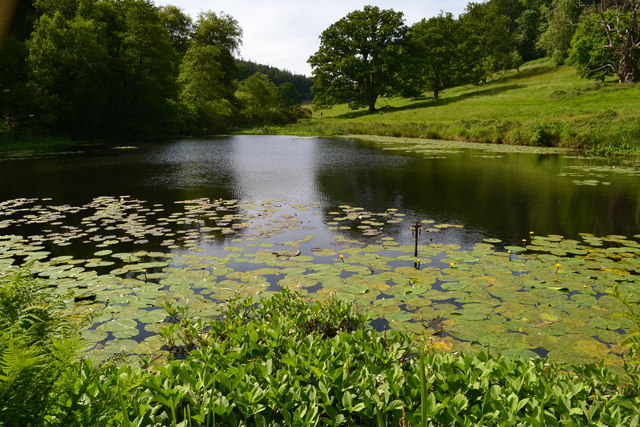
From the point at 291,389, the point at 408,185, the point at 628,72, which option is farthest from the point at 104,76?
the point at 628,72

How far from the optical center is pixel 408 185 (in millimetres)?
17250

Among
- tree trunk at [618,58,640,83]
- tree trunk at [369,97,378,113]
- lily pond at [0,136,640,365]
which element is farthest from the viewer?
tree trunk at [369,97,378,113]

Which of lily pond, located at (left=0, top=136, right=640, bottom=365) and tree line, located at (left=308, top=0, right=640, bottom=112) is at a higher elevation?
tree line, located at (left=308, top=0, right=640, bottom=112)

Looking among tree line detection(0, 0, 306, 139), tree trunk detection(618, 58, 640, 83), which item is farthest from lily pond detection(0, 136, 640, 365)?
tree trunk detection(618, 58, 640, 83)

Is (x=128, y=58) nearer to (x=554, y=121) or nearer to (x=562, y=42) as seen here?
(x=554, y=121)

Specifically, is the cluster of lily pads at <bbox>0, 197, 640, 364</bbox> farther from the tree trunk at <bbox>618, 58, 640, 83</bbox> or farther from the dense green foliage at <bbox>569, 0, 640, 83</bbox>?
the dense green foliage at <bbox>569, 0, 640, 83</bbox>

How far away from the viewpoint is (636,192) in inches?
569

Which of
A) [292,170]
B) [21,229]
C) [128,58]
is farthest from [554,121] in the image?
[128,58]

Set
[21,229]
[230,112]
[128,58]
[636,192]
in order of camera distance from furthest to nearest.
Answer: [230,112] < [128,58] < [636,192] < [21,229]

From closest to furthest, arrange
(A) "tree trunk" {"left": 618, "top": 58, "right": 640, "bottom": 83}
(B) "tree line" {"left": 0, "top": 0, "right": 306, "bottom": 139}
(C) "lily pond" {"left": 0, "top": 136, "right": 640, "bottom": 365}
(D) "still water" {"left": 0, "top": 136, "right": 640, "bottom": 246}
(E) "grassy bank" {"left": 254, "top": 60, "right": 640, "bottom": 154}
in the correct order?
1. (C) "lily pond" {"left": 0, "top": 136, "right": 640, "bottom": 365}
2. (D) "still water" {"left": 0, "top": 136, "right": 640, "bottom": 246}
3. (E) "grassy bank" {"left": 254, "top": 60, "right": 640, "bottom": 154}
4. (B) "tree line" {"left": 0, "top": 0, "right": 306, "bottom": 139}
5. (A) "tree trunk" {"left": 618, "top": 58, "right": 640, "bottom": 83}

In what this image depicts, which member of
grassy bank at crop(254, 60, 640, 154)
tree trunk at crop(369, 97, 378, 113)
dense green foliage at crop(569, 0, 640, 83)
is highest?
dense green foliage at crop(569, 0, 640, 83)

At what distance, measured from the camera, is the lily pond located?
5.57 m

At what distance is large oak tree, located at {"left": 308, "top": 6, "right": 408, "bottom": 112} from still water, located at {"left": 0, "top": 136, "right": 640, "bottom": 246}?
46.8 metres

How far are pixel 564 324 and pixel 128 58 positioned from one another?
5397 cm
